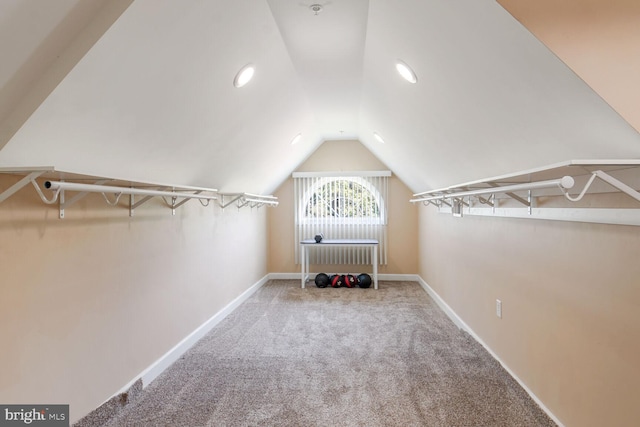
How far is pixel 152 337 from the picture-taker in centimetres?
288

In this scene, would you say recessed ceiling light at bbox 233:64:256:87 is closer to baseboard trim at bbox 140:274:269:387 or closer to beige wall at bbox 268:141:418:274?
baseboard trim at bbox 140:274:269:387

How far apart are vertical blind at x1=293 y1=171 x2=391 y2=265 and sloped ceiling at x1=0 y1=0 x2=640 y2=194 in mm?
2979

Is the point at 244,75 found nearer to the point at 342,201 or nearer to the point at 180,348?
the point at 180,348

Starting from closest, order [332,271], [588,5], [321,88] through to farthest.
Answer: [588,5] → [321,88] → [332,271]

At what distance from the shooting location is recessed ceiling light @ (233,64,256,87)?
2.45 m

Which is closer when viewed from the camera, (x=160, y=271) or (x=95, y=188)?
(x=95, y=188)

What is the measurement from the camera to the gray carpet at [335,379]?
2.34 metres

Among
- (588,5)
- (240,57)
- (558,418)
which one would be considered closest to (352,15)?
(240,57)

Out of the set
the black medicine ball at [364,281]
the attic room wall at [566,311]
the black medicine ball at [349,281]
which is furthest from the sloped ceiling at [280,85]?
the black medicine ball at [349,281]

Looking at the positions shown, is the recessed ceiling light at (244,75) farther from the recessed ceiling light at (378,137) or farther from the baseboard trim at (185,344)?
the recessed ceiling light at (378,137)

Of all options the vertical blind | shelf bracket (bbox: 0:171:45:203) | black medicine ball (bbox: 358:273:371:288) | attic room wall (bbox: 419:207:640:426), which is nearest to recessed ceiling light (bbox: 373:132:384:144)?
the vertical blind

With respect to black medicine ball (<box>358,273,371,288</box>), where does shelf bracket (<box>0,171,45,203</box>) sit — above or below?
above

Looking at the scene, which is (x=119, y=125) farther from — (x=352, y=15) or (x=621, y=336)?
(x=621, y=336)

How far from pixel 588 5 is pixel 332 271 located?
5671mm
